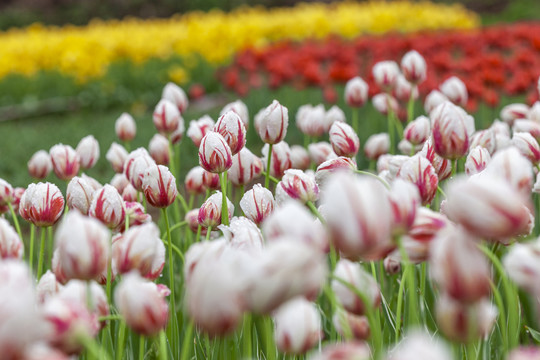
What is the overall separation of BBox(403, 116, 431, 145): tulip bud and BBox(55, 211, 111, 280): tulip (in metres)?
1.09

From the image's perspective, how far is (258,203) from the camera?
3.96 ft

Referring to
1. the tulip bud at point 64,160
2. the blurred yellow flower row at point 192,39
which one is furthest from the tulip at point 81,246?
the blurred yellow flower row at point 192,39

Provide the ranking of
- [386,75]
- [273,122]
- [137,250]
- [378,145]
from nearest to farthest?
[137,250]
[273,122]
[378,145]
[386,75]

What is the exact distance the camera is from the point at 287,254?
23.3 inches

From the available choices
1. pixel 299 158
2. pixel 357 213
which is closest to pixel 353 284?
pixel 357 213

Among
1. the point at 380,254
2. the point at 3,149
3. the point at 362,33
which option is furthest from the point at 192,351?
the point at 362,33

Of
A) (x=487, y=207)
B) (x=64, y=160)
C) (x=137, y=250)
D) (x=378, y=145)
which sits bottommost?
(x=378, y=145)

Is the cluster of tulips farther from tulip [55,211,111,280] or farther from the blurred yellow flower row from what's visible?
the blurred yellow flower row

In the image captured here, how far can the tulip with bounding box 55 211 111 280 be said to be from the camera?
2.40ft

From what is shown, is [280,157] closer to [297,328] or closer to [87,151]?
[87,151]

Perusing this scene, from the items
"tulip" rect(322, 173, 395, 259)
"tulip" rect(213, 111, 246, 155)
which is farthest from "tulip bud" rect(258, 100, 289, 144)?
"tulip" rect(322, 173, 395, 259)

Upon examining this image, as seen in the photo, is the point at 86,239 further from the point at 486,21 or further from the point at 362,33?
the point at 486,21

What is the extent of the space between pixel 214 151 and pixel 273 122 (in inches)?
8.6

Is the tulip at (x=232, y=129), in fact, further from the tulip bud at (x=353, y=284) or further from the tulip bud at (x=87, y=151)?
the tulip bud at (x=87, y=151)
